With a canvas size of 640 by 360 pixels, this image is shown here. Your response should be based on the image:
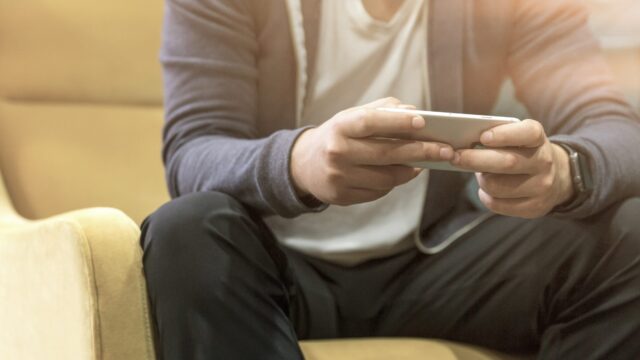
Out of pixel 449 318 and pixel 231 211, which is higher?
pixel 231 211

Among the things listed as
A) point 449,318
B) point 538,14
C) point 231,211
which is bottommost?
point 449,318

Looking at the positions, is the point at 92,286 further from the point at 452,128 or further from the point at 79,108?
the point at 79,108

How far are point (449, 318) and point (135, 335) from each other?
10.7 inches

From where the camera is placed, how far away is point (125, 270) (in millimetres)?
593

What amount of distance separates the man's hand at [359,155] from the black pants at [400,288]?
0.22ft

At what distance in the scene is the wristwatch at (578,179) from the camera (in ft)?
2.21

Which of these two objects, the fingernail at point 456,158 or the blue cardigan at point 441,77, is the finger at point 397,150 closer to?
the fingernail at point 456,158

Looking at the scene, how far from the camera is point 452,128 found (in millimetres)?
560

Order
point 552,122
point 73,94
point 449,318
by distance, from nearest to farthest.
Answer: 1. point 449,318
2. point 552,122
3. point 73,94

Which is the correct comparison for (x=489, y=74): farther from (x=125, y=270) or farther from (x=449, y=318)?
(x=125, y=270)

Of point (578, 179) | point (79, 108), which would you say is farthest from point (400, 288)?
point (79, 108)

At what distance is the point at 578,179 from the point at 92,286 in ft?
1.30

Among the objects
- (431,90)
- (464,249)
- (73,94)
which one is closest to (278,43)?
(431,90)

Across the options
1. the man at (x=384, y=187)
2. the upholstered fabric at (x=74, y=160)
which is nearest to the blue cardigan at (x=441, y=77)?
the man at (x=384, y=187)
